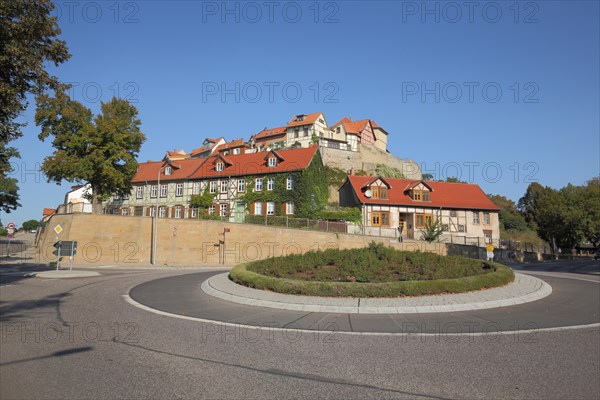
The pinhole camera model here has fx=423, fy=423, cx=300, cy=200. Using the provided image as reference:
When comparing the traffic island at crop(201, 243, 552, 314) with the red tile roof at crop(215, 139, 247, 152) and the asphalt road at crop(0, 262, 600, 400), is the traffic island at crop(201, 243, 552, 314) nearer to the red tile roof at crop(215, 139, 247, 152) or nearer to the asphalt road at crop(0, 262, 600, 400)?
the asphalt road at crop(0, 262, 600, 400)

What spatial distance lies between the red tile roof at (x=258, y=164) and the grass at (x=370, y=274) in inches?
1283

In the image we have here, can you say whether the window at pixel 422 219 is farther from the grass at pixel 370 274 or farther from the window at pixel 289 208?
the grass at pixel 370 274

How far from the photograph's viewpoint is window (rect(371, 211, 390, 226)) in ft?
172

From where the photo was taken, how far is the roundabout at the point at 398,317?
9.95 m

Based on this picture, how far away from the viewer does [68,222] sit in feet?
A: 123

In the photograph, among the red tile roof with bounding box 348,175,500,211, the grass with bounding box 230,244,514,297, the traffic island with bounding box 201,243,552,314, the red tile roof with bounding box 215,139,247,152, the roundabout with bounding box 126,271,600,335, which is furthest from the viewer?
the red tile roof with bounding box 215,139,247,152

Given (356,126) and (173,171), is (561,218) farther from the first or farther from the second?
(173,171)

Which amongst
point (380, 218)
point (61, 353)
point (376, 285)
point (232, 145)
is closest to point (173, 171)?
point (232, 145)

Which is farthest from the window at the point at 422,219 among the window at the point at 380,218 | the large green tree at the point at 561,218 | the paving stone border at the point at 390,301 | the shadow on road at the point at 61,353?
the shadow on road at the point at 61,353

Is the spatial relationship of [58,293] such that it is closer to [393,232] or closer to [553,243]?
[393,232]

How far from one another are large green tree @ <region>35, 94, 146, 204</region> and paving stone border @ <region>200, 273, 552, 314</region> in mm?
34885

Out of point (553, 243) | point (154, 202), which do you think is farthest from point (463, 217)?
point (154, 202)

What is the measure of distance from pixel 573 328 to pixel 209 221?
32.8 metres

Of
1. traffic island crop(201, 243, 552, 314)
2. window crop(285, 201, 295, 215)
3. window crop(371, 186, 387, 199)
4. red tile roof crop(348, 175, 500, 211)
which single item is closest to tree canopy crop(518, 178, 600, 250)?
red tile roof crop(348, 175, 500, 211)
